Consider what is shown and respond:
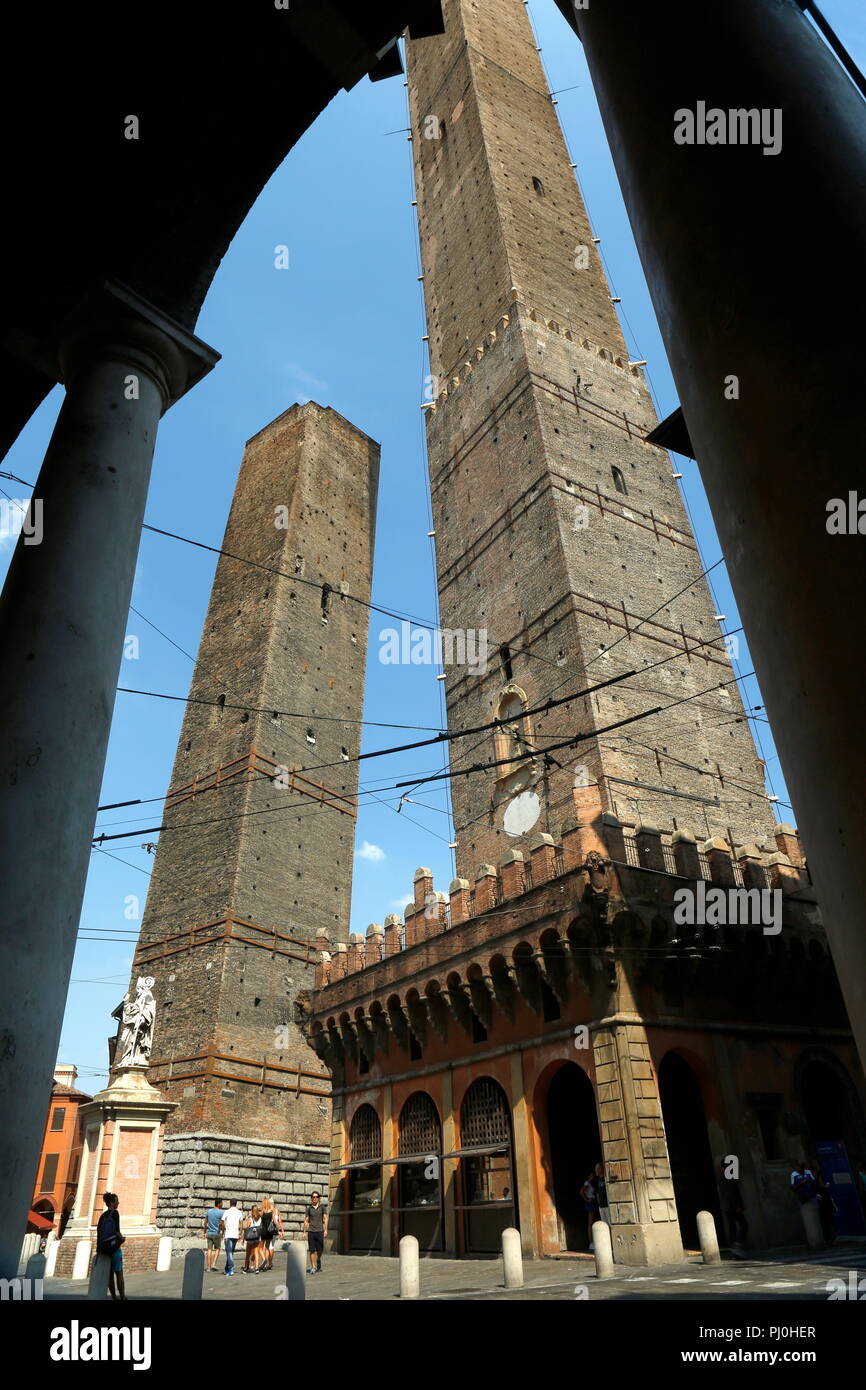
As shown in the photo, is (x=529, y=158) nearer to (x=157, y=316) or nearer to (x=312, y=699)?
(x=312, y=699)

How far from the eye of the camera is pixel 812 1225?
1193 cm

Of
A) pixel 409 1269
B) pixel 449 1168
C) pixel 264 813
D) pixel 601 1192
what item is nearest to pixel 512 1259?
pixel 409 1269

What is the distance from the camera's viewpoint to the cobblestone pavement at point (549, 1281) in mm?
7531

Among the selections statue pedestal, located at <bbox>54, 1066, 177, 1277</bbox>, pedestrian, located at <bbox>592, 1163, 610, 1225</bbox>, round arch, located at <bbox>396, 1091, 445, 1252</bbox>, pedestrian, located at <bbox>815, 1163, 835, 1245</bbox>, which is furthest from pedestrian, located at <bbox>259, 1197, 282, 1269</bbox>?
pedestrian, located at <bbox>815, 1163, 835, 1245</bbox>

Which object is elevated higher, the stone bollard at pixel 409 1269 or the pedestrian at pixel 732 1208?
the pedestrian at pixel 732 1208

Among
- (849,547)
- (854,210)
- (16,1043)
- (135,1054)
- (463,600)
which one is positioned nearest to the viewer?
(849,547)

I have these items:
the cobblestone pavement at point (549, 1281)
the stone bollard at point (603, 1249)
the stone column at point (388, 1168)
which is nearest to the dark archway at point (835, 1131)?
the cobblestone pavement at point (549, 1281)

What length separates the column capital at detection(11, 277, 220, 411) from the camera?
3330 mm

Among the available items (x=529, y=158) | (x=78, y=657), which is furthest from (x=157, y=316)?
(x=529, y=158)

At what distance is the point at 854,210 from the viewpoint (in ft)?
4.65

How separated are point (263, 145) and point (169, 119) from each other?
1.35ft

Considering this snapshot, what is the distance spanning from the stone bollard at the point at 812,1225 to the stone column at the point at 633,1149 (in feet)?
5.89

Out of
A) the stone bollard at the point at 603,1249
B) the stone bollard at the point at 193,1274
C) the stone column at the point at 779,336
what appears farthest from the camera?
the stone bollard at the point at 603,1249

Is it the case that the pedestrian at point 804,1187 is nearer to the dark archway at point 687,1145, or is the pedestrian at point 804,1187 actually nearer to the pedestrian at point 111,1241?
the dark archway at point 687,1145
